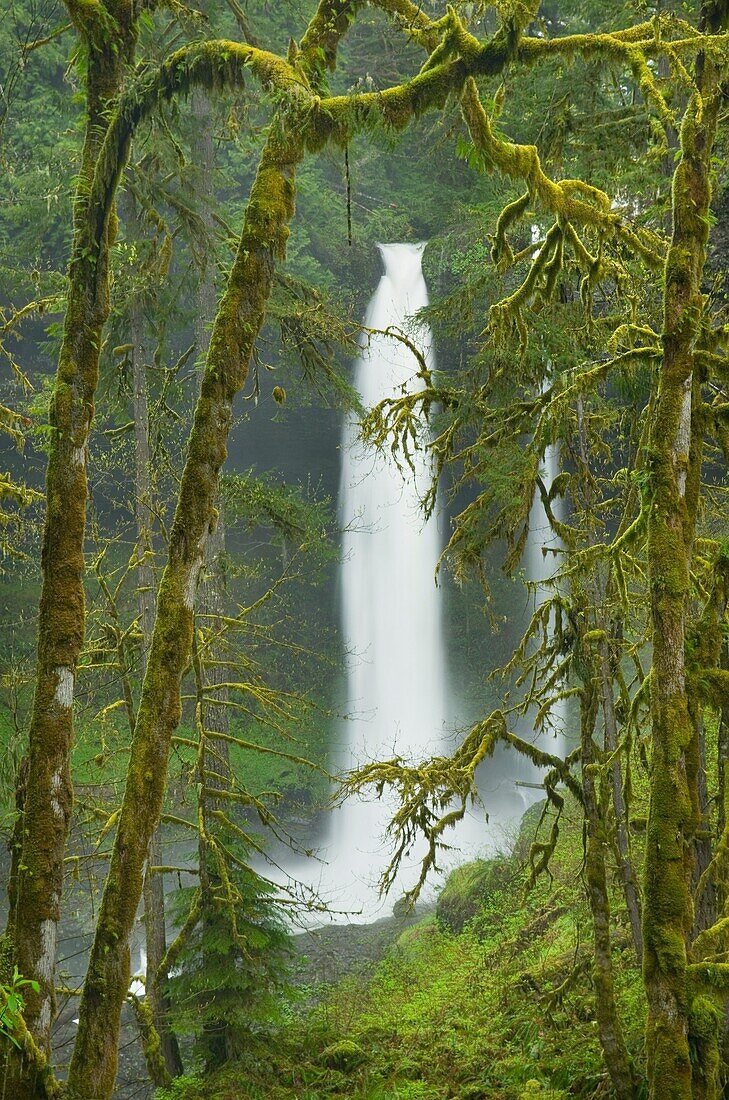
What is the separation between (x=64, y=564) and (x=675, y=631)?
9.14 feet

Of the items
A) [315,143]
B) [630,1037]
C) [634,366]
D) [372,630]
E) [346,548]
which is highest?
[346,548]

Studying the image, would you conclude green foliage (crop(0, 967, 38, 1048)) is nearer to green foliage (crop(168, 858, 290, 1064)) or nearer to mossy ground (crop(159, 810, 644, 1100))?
green foliage (crop(168, 858, 290, 1064))

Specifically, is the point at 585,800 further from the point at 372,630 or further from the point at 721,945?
the point at 372,630

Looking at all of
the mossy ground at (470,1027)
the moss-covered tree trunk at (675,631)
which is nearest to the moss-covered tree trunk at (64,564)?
the moss-covered tree trunk at (675,631)

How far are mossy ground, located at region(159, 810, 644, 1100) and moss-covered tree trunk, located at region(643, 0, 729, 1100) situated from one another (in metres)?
2.77

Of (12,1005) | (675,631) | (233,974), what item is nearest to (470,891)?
(233,974)

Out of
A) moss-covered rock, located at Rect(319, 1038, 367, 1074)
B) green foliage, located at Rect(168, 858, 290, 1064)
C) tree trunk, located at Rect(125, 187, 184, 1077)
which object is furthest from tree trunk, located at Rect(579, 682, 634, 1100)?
tree trunk, located at Rect(125, 187, 184, 1077)

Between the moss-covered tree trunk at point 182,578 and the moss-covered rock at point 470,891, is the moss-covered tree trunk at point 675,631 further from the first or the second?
the moss-covered rock at point 470,891

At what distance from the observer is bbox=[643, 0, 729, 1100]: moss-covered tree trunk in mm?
3572

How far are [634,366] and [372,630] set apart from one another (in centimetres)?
1876

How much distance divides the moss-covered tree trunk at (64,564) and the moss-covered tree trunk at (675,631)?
2539 millimetres

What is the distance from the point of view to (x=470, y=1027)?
27.2 feet

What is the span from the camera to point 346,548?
2341 cm

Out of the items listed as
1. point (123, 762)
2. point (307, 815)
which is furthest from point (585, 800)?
point (307, 815)
